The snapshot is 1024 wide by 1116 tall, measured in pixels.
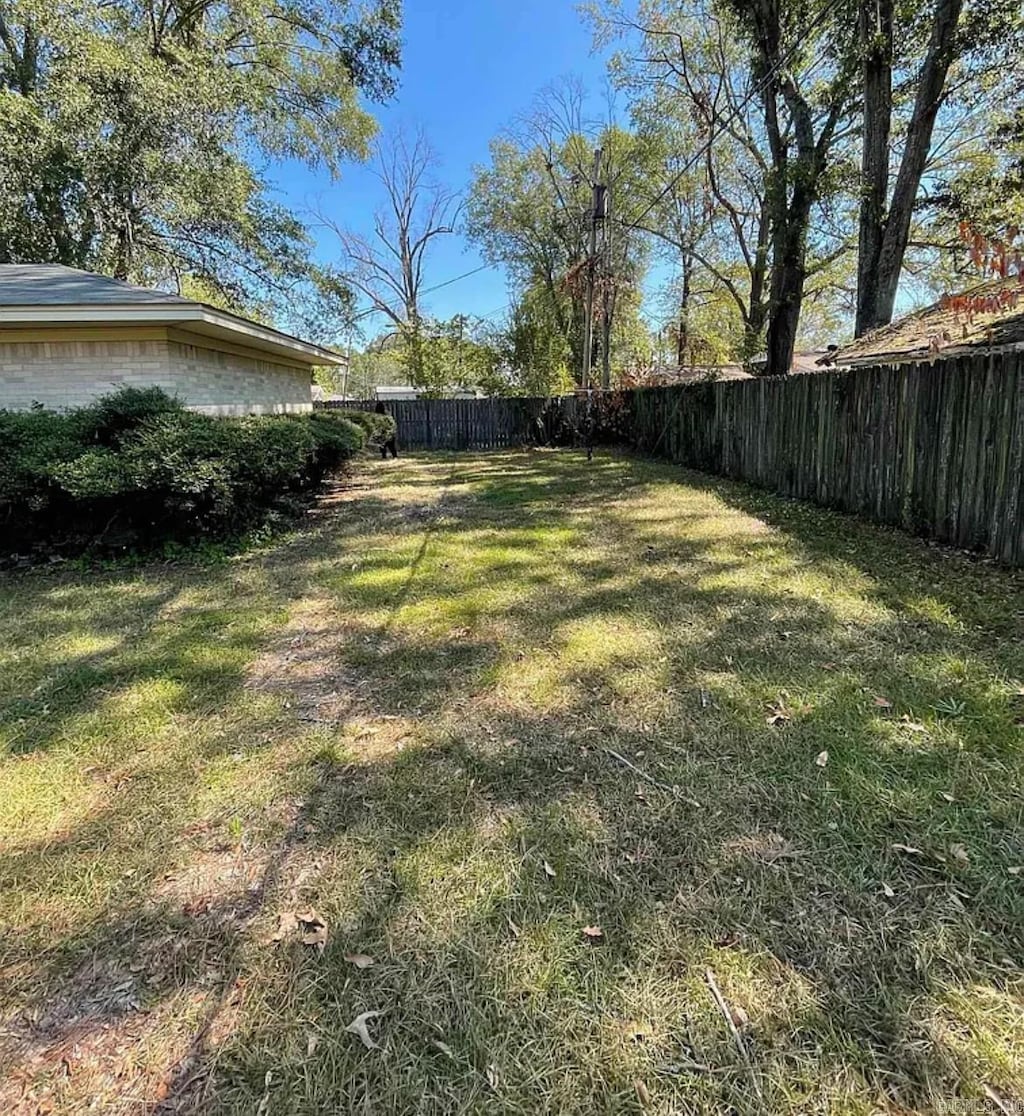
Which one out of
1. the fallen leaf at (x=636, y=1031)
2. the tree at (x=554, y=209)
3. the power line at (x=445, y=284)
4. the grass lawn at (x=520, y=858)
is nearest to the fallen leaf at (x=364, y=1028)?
the grass lawn at (x=520, y=858)

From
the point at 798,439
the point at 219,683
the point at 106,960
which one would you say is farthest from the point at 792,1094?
the point at 798,439

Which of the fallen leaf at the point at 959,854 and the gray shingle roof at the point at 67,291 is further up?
the gray shingle roof at the point at 67,291

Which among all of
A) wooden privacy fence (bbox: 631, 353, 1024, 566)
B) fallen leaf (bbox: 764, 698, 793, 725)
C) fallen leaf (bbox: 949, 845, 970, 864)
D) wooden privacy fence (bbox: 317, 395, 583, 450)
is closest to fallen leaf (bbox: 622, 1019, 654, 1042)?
fallen leaf (bbox: 949, 845, 970, 864)

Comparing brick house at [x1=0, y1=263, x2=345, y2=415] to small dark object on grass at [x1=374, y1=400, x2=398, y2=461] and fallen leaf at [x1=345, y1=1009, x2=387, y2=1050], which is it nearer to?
fallen leaf at [x1=345, y1=1009, x2=387, y2=1050]

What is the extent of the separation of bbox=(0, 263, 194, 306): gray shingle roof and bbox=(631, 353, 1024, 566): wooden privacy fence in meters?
7.25

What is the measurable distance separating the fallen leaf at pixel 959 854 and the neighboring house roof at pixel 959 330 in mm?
5696

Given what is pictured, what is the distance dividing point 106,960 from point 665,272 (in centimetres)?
2911

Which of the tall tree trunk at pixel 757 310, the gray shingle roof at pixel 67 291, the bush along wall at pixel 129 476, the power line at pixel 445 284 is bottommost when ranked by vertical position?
the bush along wall at pixel 129 476

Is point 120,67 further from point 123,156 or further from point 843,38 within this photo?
point 843,38

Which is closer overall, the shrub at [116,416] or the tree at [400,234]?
the shrub at [116,416]

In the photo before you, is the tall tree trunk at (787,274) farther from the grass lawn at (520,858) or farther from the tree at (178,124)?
the grass lawn at (520,858)

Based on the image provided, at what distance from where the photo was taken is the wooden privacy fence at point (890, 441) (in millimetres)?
4566

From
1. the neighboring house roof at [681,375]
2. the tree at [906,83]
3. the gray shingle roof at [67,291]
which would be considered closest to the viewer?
the gray shingle roof at [67,291]

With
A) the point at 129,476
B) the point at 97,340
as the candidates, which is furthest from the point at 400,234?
the point at 129,476
